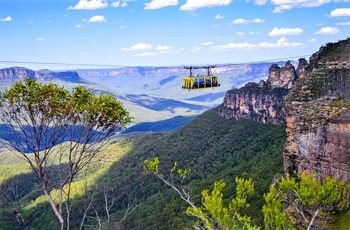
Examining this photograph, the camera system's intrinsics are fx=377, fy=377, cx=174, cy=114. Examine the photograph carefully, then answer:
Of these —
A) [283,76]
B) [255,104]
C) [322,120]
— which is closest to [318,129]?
[322,120]

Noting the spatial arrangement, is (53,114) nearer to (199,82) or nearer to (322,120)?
(199,82)

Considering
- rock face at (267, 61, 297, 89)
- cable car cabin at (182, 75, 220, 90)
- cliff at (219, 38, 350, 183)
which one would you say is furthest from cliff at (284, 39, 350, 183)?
rock face at (267, 61, 297, 89)

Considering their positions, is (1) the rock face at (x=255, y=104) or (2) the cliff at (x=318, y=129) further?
(1) the rock face at (x=255, y=104)

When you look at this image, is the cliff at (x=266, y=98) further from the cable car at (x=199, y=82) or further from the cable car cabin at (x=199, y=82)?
the cable car at (x=199, y=82)

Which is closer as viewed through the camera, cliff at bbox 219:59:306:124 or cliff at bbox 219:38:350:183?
cliff at bbox 219:38:350:183

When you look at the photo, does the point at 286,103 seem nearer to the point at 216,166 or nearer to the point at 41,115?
the point at 41,115

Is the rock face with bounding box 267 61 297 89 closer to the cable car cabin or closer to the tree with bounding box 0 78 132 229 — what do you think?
the cable car cabin

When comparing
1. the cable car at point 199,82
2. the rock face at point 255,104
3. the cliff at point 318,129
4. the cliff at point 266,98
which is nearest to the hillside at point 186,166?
the rock face at point 255,104
